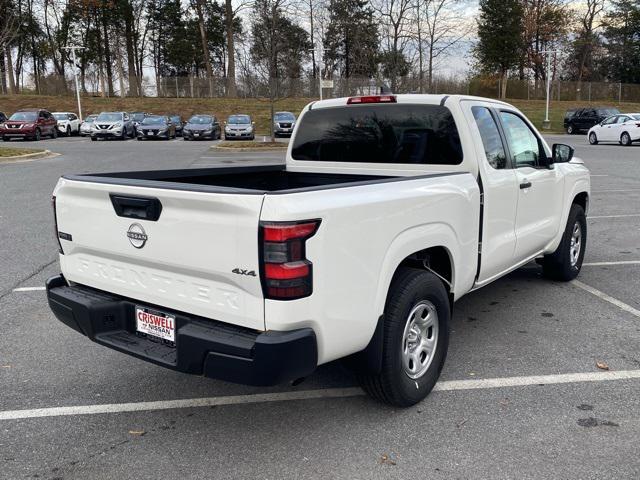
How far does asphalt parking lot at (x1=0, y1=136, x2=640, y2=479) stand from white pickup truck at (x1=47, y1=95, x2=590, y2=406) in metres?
0.39

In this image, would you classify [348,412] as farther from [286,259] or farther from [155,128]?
[155,128]

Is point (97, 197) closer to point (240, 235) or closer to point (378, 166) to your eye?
point (240, 235)

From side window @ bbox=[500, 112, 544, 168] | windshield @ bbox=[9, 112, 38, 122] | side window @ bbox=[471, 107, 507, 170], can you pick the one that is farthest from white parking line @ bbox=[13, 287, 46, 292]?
windshield @ bbox=[9, 112, 38, 122]

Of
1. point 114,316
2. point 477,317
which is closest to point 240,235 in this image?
point 114,316

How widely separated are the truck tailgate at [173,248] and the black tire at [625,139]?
95.7 ft

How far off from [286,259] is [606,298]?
13.8ft

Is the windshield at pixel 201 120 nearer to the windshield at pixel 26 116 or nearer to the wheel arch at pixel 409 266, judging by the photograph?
the windshield at pixel 26 116

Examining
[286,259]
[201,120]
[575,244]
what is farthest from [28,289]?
[201,120]

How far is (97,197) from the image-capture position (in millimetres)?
3383

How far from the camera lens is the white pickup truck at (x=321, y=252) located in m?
2.74

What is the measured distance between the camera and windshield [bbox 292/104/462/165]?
4320mm

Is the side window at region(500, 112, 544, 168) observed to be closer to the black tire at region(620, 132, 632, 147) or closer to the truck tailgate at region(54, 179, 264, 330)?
the truck tailgate at region(54, 179, 264, 330)

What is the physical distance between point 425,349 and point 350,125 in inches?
78.0

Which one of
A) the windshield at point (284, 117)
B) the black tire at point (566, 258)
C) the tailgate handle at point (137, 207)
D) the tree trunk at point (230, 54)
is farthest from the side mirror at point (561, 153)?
the tree trunk at point (230, 54)
